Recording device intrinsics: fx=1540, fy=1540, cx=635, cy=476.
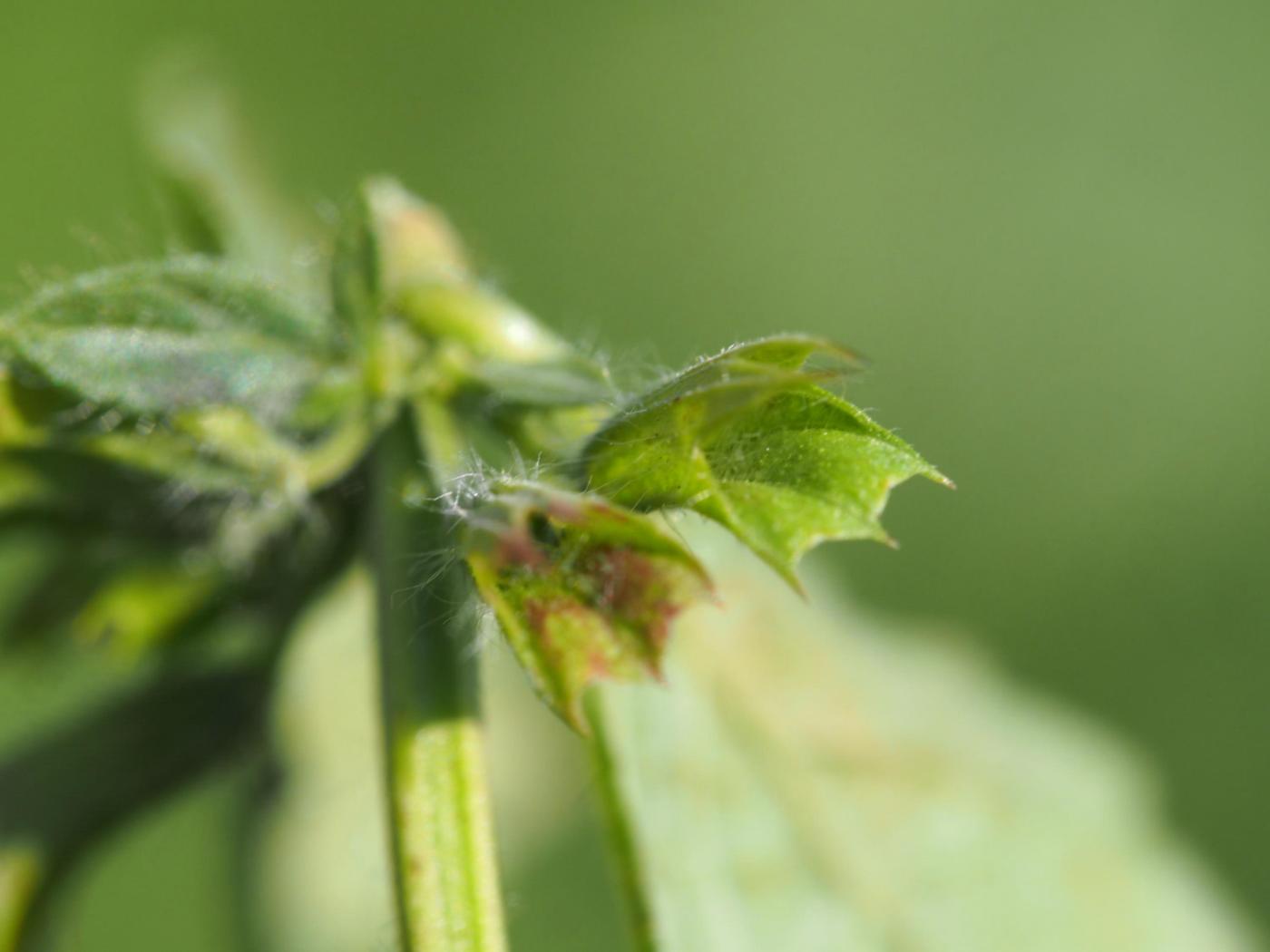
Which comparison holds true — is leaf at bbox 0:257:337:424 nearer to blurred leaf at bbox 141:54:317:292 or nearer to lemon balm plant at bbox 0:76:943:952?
lemon balm plant at bbox 0:76:943:952

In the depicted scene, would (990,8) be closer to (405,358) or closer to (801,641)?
(801,641)

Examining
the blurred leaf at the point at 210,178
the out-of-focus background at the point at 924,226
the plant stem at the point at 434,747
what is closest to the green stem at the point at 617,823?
the plant stem at the point at 434,747

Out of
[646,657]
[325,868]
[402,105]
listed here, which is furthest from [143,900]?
[646,657]

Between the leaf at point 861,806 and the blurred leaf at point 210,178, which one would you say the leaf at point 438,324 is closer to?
the blurred leaf at point 210,178

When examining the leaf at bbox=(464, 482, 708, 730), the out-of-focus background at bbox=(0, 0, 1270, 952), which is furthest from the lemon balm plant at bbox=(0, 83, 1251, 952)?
the out-of-focus background at bbox=(0, 0, 1270, 952)

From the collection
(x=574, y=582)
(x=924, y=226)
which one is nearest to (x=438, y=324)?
(x=574, y=582)

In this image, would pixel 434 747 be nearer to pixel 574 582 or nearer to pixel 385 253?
pixel 574 582
